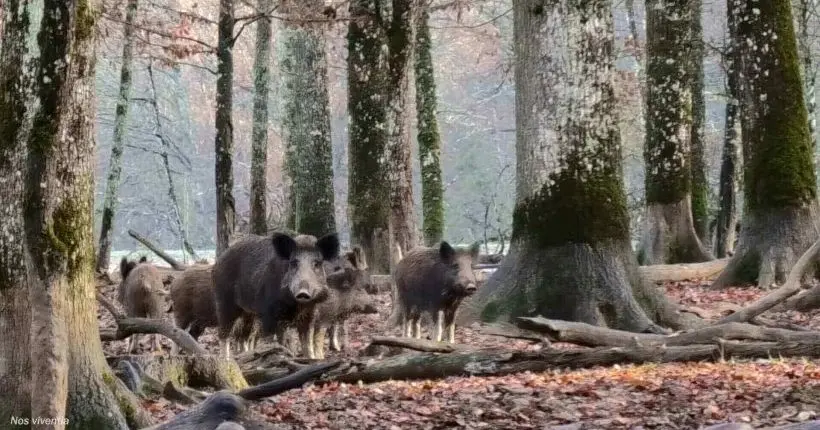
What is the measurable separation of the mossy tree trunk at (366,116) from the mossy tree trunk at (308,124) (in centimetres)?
308

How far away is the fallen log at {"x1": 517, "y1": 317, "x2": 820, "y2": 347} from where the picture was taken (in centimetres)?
940

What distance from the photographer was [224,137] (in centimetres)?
2148

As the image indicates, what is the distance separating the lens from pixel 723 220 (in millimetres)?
24938

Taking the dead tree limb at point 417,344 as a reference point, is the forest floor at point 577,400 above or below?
below

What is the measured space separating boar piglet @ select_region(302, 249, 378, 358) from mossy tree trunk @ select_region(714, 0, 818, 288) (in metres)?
5.46

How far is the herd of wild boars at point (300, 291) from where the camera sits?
12.8 meters

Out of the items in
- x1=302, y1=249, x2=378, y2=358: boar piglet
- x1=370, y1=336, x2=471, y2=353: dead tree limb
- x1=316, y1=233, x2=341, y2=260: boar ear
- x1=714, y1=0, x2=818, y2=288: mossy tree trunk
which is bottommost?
x1=370, y1=336, x2=471, y2=353: dead tree limb

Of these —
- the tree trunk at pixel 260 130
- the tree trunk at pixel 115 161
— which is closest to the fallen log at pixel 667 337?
the tree trunk at pixel 260 130

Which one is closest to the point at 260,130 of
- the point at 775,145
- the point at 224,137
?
the point at 224,137

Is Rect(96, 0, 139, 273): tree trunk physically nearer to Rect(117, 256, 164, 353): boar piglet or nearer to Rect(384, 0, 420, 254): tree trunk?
Rect(117, 256, 164, 353): boar piglet

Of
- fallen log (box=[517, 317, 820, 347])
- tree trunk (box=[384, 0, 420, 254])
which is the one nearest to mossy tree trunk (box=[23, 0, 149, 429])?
fallen log (box=[517, 317, 820, 347])

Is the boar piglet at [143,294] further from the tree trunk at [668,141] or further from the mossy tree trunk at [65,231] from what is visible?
the tree trunk at [668,141]

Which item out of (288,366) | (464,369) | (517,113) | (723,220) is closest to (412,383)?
(464,369)

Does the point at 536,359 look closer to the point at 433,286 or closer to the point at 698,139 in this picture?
the point at 433,286
